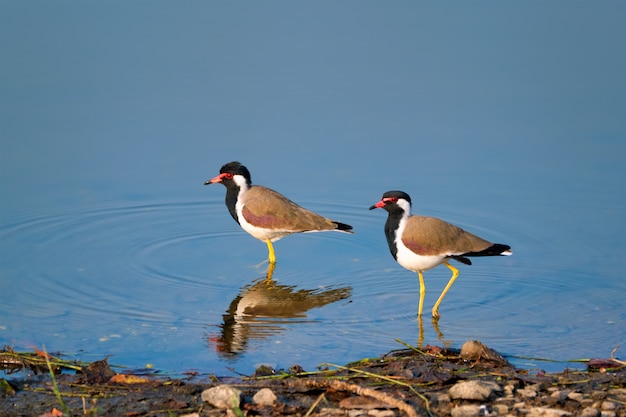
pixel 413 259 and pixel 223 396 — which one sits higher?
pixel 413 259

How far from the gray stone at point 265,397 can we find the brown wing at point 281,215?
14.6 ft

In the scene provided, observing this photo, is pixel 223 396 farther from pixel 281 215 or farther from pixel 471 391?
pixel 281 215

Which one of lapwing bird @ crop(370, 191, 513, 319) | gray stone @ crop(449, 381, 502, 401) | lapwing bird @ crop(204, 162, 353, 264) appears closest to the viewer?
gray stone @ crop(449, 381, 502, 401)

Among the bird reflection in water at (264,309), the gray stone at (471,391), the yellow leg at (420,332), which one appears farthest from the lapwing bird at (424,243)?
the gray stone at (471,391)

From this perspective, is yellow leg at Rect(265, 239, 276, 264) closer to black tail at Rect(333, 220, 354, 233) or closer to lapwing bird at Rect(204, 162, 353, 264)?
lapwing bird at Rect(204, 162, 353, 264)

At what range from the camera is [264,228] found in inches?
426

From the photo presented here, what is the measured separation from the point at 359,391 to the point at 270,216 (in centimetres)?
466

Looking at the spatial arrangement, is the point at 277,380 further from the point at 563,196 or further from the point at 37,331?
the point at 563,196

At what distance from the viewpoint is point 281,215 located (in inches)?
429

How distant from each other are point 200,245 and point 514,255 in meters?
3.27

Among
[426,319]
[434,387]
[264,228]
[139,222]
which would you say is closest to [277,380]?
[434,387]

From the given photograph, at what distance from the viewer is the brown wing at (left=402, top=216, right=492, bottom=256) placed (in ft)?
Answer: 29.6

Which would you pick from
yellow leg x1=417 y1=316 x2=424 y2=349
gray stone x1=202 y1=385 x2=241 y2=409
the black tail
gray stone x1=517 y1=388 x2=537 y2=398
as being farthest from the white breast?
gray stone x1=202 y1=385 x2=241 y2=409

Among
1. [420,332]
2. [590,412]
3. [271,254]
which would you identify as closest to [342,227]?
[271,254]
